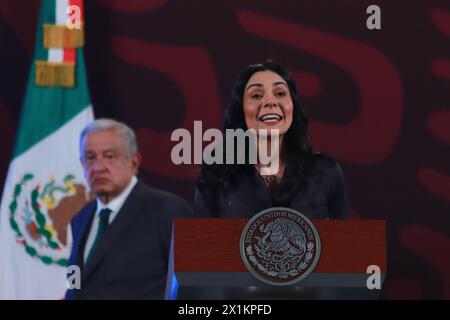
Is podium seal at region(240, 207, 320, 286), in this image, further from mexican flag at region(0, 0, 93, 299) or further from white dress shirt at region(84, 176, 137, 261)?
mexican flag at region(0, 0, 93, 299)

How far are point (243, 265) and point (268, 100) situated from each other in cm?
115

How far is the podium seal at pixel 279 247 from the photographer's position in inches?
119

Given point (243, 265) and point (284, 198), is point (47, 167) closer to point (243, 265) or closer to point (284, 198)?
point (284, 198)

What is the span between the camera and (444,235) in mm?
6480

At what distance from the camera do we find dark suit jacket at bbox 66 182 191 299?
567 centimetres

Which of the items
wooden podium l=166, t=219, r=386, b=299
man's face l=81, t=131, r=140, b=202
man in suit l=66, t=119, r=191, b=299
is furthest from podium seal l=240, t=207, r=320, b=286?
man's face l=81, t=131, r=140, b=202

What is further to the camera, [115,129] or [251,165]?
[115,129]

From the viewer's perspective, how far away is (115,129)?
6191 mm

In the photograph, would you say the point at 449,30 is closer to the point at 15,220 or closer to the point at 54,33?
the point at 54,33

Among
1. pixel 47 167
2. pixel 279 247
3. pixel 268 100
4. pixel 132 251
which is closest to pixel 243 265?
→ pixel 279 247

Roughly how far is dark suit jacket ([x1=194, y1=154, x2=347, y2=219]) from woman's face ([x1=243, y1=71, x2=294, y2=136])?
21 cm

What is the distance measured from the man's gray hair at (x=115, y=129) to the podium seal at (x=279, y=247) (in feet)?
10.3

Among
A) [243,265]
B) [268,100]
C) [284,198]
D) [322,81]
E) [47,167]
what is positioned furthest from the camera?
[322,81]

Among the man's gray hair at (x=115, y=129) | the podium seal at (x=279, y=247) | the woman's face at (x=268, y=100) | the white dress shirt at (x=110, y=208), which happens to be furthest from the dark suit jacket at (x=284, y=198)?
the man's gray hair at (x=115, y=129)
